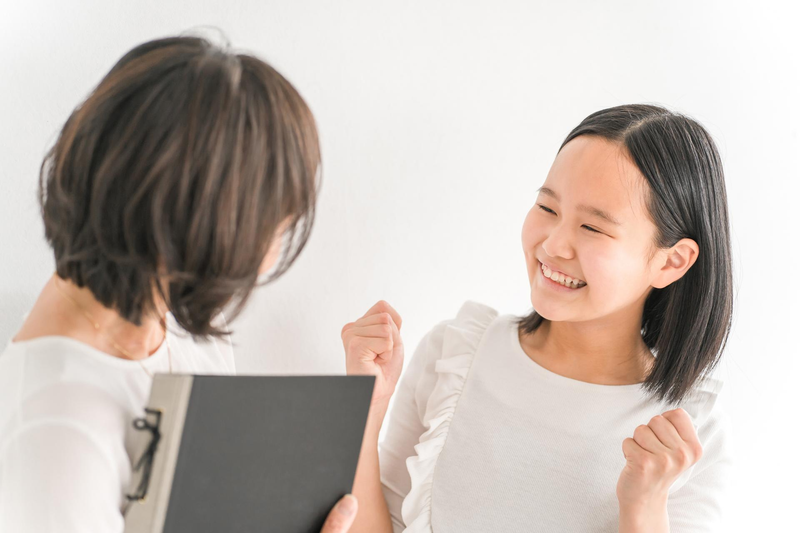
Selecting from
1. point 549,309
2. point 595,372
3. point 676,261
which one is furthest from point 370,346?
point 676,261

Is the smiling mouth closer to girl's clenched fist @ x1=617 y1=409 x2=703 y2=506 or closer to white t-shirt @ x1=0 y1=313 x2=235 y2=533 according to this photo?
girl's clenched fist @ x1=617 y1=409 x2=703 y2=506

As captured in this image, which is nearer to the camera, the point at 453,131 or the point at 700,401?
the point at 700,401

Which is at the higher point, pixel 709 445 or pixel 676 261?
pixel 676 261

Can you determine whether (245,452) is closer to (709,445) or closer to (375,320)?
(375,320)

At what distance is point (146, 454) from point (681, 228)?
80 cm

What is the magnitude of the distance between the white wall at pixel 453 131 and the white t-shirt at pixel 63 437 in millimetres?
315

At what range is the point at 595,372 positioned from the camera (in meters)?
1.14

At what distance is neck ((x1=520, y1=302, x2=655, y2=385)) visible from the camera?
3.72 feet

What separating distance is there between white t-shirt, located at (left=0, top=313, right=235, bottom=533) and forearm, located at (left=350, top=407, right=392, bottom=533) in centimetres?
49

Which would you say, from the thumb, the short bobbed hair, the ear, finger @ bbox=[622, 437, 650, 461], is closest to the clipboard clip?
the short bobbed hair

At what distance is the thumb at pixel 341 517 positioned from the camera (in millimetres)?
786

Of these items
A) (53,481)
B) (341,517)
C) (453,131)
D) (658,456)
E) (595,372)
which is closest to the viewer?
(53,481)

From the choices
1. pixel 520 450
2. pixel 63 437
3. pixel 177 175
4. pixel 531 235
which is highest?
pixel 177 175

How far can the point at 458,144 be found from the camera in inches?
49.8
